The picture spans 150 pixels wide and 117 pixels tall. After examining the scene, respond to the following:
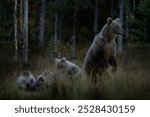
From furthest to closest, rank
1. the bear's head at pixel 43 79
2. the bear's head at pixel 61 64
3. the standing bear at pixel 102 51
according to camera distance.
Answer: the bear's head at pixel 61 64 < the bear's head at pixel 43 79 < the standing bear at pixel 102 51

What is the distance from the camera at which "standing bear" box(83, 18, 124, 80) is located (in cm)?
1102

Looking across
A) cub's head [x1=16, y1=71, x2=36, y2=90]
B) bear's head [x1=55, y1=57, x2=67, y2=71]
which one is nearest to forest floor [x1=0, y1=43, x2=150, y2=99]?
cub's head [x1=16, y1=71, x2=36, y2=90]

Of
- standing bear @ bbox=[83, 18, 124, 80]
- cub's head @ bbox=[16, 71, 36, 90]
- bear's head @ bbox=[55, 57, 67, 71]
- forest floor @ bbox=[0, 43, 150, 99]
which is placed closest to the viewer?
forest floor @ bbox=[0, 43, 150, 99]

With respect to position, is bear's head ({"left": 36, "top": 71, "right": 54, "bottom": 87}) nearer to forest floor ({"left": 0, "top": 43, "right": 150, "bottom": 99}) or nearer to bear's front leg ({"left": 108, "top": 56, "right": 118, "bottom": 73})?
forest floor ({"left": 0, "top": 43, "right": 150, "bottom": 99})

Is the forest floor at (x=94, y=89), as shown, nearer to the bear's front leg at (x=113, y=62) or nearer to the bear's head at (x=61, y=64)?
the bear's front leg at (x=113, y=62)

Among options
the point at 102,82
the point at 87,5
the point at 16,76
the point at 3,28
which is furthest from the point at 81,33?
the point at 102,82

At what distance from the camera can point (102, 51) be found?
11.0m

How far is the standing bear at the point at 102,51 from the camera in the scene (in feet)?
36.2

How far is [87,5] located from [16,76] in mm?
22001

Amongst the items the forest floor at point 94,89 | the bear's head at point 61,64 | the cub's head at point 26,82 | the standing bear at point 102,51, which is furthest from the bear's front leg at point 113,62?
the cub's head at point 26,82

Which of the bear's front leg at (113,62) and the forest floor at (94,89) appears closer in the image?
the forest floor at (94,89)

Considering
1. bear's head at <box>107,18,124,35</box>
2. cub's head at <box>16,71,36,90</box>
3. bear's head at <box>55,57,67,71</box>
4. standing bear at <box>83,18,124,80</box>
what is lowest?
cub's head at <box>16,71,36,90</box>

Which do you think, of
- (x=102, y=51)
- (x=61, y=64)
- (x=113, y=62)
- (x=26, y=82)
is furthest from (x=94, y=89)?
(x=61, y=64)

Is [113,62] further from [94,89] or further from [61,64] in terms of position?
[94,89]
